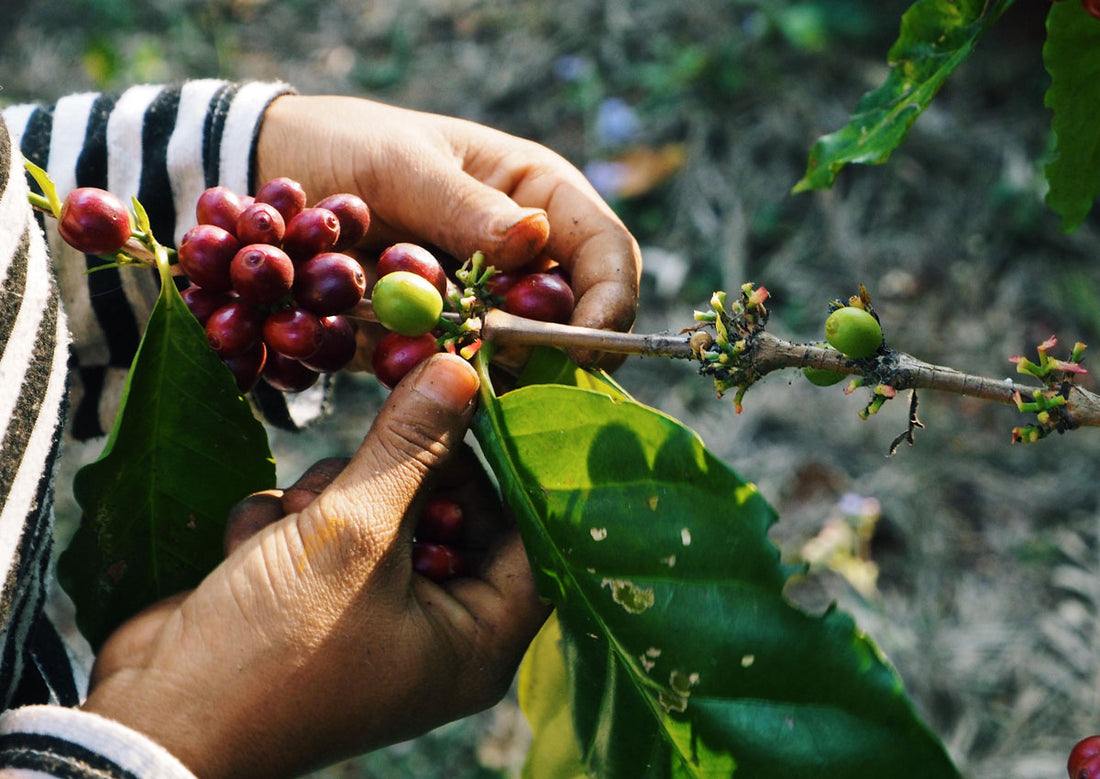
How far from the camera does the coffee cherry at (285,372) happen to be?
1613mm

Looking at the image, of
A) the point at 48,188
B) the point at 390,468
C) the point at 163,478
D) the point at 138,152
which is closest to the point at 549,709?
the point at 390,468

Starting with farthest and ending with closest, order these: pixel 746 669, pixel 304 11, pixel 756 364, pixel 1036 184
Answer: pixel 304 11 → pixel 1036 184 → pixel 756 364 → pixel 746 669

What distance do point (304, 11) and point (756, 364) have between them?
5348 millimetres

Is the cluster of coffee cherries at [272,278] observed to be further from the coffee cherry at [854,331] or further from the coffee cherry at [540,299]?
the coffee cherry at [854,331]

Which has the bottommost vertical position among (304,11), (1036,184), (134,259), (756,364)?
(1036,184)

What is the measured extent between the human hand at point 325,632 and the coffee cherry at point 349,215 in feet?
0.94

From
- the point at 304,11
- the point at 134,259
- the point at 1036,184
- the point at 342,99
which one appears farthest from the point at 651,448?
the point at 304,11

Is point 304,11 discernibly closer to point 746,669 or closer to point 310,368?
point 310,368

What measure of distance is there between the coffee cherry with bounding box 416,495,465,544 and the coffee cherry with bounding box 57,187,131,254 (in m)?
0.62

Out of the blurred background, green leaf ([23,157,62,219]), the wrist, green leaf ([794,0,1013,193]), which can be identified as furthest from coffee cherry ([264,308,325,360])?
the blurred background

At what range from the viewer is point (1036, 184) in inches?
164

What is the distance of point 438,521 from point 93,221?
0.69 meters

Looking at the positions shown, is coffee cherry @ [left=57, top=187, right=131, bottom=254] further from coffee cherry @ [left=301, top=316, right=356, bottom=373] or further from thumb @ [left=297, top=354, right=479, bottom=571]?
thumb @ [left=297, top=354, right=479, bottom=571]

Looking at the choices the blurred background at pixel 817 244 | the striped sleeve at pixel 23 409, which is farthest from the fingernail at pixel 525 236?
the blurred background at pixel 817 244
